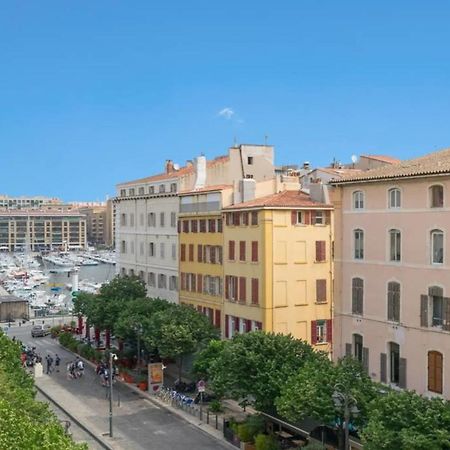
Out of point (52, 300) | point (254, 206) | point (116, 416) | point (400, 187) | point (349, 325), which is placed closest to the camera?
point (400, 187)

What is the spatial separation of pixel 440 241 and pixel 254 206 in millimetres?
18202

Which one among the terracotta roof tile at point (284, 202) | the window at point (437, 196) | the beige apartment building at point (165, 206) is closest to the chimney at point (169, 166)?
the beige apartment building at point (165, 206)

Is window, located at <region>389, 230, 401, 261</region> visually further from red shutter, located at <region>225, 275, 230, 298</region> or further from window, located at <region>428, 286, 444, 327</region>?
red shutter, located at <region>225, 275, 230, 298</region>

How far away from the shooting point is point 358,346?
4075cm

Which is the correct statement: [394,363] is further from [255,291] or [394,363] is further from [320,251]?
[320,251]

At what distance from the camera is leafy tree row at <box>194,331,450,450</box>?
27.2 meters

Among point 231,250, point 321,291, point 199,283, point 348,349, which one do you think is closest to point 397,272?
point 348,349

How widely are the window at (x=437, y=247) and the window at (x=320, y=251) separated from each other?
17.5 meters

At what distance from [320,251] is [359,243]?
12.2 meters

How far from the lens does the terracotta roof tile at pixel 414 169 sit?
3531cm

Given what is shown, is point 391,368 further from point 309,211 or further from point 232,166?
point 232,166

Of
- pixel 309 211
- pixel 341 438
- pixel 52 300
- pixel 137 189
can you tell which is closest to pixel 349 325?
pixel 341 438

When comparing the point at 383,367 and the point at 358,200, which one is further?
the point at 358,200

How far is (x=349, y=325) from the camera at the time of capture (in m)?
41.2
